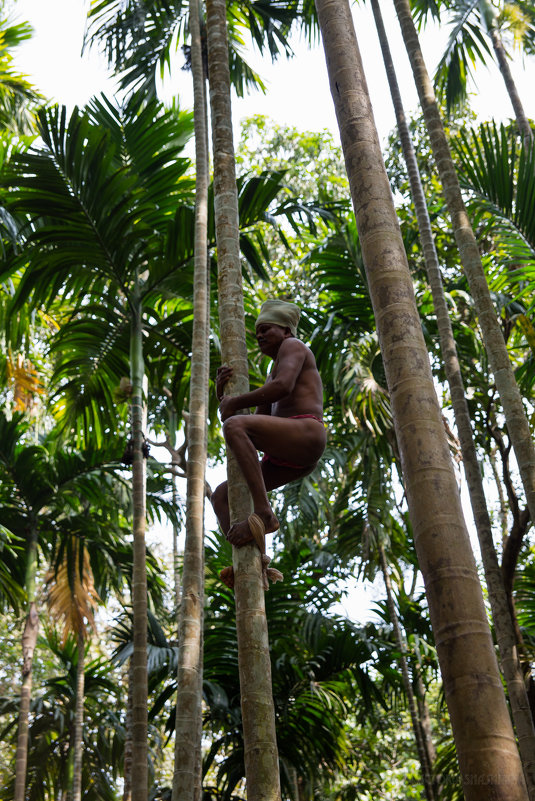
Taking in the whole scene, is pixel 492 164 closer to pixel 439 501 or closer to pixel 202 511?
pixel 202 511

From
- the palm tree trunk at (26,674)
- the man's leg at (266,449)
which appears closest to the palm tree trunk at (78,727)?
the palm tree trunk at (26,674)

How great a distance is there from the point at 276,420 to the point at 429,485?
3.83ft

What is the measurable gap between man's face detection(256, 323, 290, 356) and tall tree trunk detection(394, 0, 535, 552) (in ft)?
6.51

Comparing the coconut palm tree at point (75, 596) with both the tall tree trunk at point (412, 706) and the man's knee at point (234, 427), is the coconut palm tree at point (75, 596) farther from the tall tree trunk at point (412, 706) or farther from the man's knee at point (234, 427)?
the man's knee at point (234, 427)

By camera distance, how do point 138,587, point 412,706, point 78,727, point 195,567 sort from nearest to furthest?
point 195,567 < point 138,587 < point 412,706 < point 78,727

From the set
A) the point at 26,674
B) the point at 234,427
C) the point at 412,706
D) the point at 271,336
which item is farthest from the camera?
the point at 26,674

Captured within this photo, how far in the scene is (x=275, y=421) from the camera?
3.61m

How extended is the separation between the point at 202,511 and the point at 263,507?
5.85 ft

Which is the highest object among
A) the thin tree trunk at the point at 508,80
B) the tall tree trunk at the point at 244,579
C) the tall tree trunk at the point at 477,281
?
the thin tree trunk at the point at 508,80

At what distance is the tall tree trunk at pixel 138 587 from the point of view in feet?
18.0

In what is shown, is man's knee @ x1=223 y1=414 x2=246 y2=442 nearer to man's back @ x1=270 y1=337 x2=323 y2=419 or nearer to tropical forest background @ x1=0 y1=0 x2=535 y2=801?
man's back @ x1=270 y1=337 x2=323 y2=419

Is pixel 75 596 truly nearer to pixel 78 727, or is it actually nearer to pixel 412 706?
pixel 78 727

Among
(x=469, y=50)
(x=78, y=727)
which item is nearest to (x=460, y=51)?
(x=469, y=50)

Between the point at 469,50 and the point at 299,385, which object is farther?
the point at 469,50
